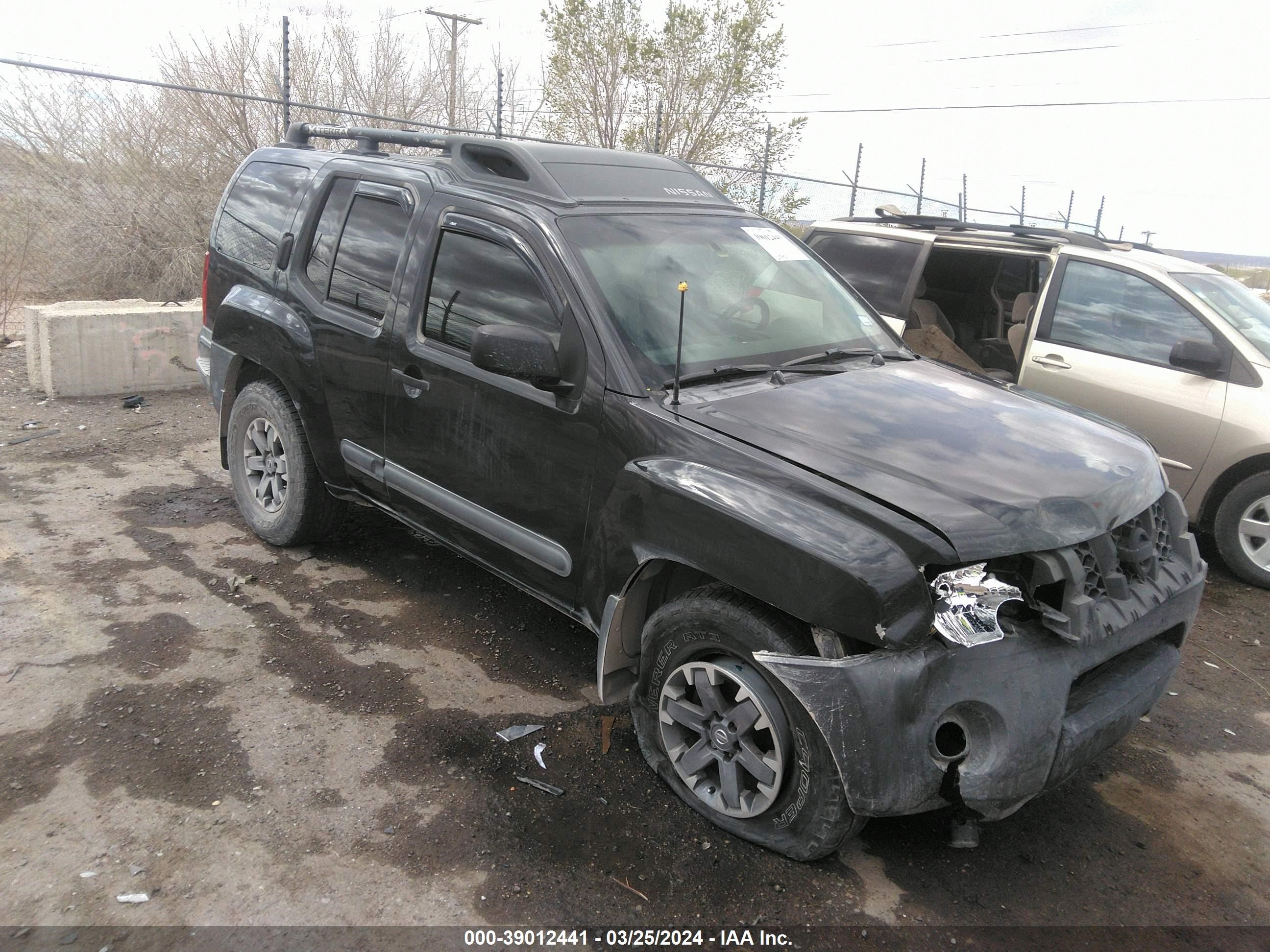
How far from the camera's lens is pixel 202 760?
10.7 ft

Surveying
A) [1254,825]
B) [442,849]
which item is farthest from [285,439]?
[1254,825]

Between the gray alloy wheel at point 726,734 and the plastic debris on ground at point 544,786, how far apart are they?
1.34 ft

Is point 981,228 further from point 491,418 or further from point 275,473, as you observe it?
point 275,473

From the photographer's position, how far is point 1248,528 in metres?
5.42

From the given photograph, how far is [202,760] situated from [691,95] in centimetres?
1665

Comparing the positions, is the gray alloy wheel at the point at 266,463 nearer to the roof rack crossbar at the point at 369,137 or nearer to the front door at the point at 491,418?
the front door at the point at 491,418

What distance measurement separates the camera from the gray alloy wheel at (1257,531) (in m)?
5.36

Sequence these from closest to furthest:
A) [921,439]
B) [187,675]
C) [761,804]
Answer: [761,804], [921,439], [187,675]

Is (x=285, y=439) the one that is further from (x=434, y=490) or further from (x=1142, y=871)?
(x=1142, y=871)

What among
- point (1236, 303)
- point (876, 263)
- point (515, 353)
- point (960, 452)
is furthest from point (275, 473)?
point (1236, 303)

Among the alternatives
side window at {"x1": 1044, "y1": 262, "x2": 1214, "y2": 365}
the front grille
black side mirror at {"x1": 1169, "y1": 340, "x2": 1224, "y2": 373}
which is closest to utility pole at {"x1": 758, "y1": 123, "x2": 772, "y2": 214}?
side window at {"x1": 1044, "y1": 262, "x2": 1214, "y2": 365}

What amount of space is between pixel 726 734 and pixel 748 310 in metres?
1.69

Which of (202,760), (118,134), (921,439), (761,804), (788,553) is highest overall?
(118,134)

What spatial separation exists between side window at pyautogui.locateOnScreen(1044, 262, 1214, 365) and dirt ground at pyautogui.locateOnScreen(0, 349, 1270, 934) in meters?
1.83
